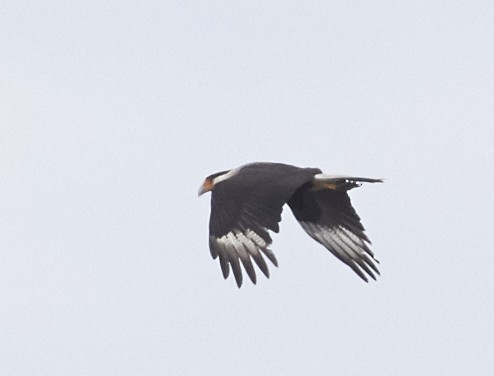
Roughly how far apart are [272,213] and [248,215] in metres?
0.29

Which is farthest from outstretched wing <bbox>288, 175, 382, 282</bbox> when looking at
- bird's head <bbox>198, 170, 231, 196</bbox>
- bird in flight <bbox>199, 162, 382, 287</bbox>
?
bird's head <bbox>198, 170, 231, 196</bbox>

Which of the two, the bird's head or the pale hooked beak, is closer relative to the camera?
the bird's head

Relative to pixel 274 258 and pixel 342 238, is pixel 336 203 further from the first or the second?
pixel 274 258

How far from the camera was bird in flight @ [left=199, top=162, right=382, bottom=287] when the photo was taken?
62.8ft

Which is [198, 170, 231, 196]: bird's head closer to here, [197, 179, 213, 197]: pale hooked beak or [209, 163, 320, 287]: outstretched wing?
[197, 179, 213, 197]: pale hooked beak

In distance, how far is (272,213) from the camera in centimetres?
1938

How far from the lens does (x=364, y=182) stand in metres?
20.4

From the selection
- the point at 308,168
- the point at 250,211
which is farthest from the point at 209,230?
the point at 308,168

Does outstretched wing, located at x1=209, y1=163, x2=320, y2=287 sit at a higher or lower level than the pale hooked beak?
lower

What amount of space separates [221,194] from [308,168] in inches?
53.1

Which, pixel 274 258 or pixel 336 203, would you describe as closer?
pixel 274 258

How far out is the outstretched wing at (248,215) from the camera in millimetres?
19062

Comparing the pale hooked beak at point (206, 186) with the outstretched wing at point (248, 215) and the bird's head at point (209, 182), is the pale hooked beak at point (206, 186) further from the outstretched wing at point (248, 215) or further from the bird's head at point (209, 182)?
the outstretched wing at point (248, 215)

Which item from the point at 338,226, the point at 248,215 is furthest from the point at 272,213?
the point at 338,226
